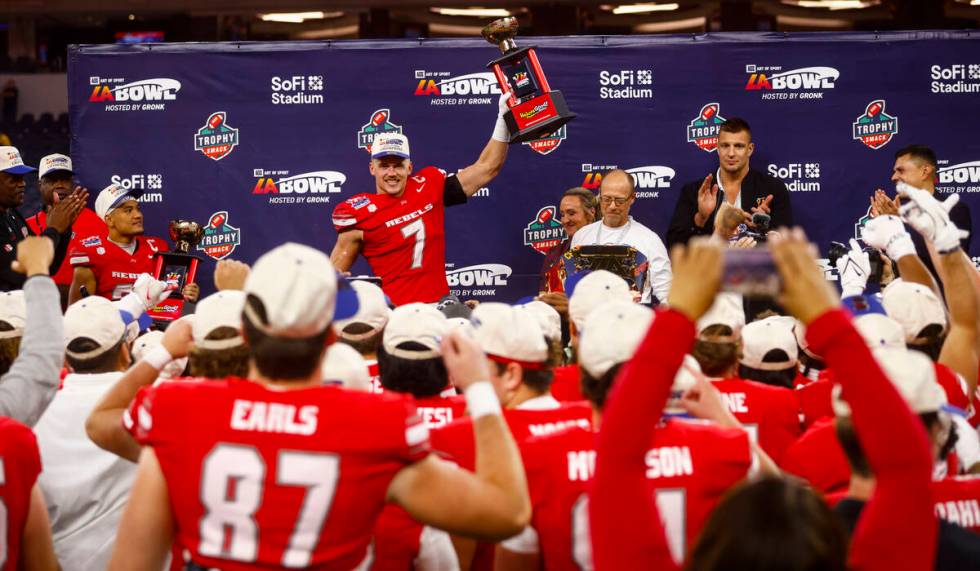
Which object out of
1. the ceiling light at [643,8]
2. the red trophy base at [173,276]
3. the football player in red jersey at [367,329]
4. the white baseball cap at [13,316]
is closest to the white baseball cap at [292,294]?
the white baseball cap at [13,316]

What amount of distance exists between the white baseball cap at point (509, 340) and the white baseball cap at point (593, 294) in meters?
1.31

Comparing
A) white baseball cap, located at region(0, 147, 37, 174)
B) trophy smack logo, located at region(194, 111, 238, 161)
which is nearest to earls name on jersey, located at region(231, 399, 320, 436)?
white baseball cap, located at region(0, 147, 37, 174)

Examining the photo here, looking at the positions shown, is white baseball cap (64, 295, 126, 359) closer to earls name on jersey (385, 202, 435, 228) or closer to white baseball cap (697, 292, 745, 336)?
white baseball cap (697, 292, 745, 336)

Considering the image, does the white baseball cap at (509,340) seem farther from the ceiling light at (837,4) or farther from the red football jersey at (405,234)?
the ceiling light at (837,4)

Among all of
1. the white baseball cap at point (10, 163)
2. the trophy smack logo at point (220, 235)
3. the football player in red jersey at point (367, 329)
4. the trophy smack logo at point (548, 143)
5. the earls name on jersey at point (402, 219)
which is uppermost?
the trophy smack logo at point (548, 143)

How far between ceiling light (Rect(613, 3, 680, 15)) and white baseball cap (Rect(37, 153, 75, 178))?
36.2 feet

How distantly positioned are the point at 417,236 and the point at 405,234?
0.27ft

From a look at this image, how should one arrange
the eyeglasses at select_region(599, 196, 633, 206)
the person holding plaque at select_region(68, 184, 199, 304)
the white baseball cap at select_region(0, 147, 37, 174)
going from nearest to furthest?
the white baseball cap at select_region(0, 147, 37, 174) → the eyeglasses at select_region(599, 196, 633, 206) → the person holding plaque at select_region(68, 184, 199, 304)

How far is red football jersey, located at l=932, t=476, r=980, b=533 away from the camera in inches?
98.7

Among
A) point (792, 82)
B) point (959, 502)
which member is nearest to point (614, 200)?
point (792, 82)

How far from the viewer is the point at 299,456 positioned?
219 cm

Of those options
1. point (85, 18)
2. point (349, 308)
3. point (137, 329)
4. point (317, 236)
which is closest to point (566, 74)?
point (317, 236)

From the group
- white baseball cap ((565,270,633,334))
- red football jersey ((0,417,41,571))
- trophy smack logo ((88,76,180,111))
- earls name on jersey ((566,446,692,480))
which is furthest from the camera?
trophy smack logo ((88,76,180,111))

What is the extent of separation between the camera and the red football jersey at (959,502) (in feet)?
8.22
